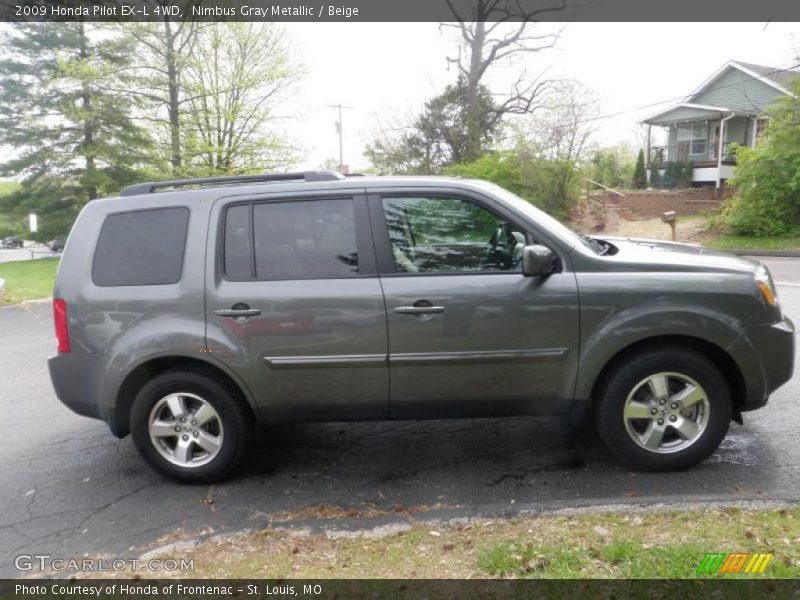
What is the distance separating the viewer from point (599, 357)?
363 centimetres

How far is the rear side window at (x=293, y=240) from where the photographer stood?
12.3 feet

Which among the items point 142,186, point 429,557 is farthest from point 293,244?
point 429,557

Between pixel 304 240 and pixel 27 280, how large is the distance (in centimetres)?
1851

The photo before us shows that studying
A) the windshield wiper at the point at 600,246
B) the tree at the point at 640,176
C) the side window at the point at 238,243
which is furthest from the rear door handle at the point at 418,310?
the tree at the point at 640,176

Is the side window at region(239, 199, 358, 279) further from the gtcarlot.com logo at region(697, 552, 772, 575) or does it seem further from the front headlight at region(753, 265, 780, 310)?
the front headlight at region(753, 265, 780, 310)

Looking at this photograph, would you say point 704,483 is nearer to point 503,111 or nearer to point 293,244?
point 293,244

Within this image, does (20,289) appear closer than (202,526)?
No

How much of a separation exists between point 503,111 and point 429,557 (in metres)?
24.4

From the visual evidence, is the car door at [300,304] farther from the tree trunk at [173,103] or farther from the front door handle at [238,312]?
the tree trunk at [173,103]

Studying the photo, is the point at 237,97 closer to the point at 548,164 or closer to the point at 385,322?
the point at 548,164

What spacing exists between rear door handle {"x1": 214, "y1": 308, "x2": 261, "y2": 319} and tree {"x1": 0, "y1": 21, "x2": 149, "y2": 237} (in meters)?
19.7

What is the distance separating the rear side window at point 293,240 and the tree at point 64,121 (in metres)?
19.4

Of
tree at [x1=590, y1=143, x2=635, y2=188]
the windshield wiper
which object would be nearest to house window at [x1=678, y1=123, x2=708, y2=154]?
tree at [x1=590, y1=143, x2=635, y2=188]

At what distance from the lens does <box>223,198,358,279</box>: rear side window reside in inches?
148
